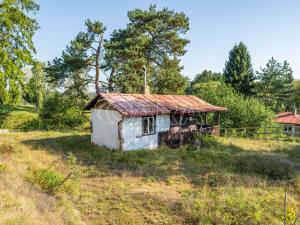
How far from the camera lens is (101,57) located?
28.8 meters

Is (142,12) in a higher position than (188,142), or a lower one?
higher

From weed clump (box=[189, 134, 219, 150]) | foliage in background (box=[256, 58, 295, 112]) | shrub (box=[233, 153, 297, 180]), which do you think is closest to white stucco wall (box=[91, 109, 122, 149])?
weed clump (box=[189, 134, 219, 150])

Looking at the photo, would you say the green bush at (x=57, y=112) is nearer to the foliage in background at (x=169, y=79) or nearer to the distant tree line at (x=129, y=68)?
the distant tree line at (x=129, y=68)

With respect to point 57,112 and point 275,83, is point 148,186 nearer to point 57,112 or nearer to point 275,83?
point 57,112

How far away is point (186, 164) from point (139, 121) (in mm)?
4317

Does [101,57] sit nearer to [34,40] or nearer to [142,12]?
→ [142,12]

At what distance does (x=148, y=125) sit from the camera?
1669 centimetres

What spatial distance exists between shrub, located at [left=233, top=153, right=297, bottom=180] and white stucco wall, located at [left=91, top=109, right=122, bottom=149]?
7384 mm

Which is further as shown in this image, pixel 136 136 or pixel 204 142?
pixel 204 142

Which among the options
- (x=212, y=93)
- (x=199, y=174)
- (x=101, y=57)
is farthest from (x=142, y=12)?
(x=199, y=174)

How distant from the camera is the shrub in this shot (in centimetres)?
1245

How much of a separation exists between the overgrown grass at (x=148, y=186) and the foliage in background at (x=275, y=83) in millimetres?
41172

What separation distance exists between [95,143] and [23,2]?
9665 mm

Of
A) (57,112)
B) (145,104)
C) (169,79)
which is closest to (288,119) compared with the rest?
(169,79)
